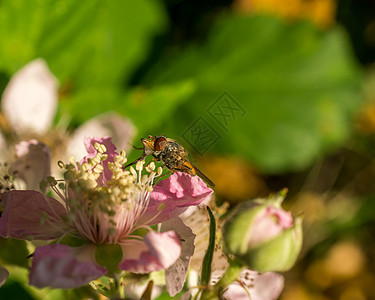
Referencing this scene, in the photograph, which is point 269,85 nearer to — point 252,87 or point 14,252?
point 252,87

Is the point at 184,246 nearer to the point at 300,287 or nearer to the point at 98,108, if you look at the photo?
the point at 98,108

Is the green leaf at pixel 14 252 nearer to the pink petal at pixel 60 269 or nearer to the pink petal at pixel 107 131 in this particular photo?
the pink petal at pixel 60 269

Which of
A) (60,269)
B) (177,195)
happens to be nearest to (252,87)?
Result: (177,195)

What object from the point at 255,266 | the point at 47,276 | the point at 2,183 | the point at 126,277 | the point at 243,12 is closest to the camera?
the point at 47,276

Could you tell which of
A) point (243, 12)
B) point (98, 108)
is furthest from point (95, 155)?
point (243, 12)

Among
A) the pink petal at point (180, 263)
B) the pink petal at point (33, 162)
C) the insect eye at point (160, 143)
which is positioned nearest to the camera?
the pink petal at point (180, 263)

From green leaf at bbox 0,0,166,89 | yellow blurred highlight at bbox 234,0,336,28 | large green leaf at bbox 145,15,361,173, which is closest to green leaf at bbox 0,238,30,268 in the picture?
green leaf at bbox 0,0,166,89

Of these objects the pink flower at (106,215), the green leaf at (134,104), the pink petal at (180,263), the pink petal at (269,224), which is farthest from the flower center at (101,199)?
the green leaf at (134,104)
